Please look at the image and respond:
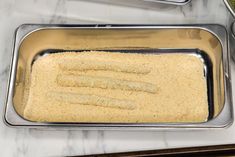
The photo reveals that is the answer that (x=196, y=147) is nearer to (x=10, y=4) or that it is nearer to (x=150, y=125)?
(x=150, y=125)

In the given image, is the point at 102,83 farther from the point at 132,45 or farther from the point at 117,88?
the point at 132,45

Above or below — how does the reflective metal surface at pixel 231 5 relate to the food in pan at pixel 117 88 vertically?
above

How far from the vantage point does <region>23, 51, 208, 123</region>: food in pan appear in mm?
997

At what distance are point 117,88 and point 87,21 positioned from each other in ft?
0.67

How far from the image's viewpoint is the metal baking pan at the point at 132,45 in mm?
1005

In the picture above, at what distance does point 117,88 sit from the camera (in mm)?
1030

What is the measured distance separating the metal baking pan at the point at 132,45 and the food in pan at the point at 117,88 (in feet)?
0.07

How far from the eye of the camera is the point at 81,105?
1.01 metres

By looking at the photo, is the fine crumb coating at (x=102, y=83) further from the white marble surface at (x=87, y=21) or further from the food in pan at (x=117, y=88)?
the white marble surface at (x=87, y=21)

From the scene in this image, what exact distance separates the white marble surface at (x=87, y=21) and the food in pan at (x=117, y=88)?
0.04 metres

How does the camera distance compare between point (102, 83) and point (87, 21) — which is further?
point (87, 21)

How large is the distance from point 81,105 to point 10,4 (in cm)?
35

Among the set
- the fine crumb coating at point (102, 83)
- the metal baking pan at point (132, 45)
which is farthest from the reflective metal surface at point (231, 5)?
the fine crumb coating at point (102, 83)

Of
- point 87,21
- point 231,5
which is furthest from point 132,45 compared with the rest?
point 231,5
